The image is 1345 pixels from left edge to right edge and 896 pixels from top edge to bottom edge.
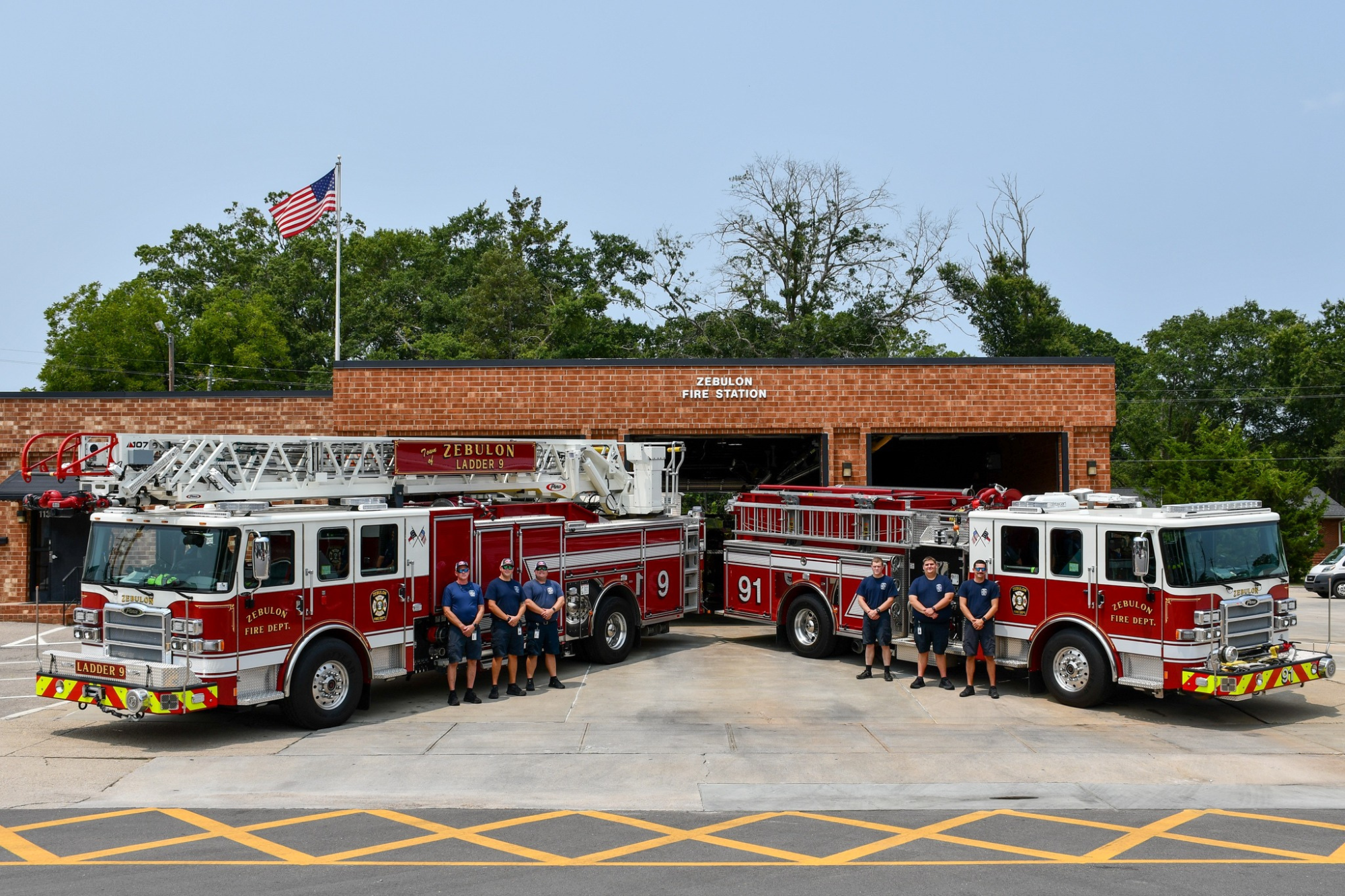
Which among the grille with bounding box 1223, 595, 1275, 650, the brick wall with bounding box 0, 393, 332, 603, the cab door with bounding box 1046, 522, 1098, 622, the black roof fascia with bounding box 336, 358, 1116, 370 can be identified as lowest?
the grille with bounding box 1223, 595, 1275, 650

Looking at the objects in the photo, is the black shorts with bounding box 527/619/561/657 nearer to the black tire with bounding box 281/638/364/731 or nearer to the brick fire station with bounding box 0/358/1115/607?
the black tire with bounding box 281/638/364/731

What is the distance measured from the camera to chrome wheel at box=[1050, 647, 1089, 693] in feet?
45.0

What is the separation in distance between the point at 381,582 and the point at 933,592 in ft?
22.6

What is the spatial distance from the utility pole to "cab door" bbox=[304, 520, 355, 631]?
3512cm

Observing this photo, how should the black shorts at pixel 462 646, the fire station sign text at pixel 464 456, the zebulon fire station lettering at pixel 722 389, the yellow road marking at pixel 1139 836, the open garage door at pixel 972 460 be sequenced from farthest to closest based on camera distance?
the open garage door at pixel 972 460
the zebulon fire station lettering at pixel 722 389
the fire station sign text at pixel 464 456
the black shorts at pixel 462 646
the yellow road marking at pixel 1139 836

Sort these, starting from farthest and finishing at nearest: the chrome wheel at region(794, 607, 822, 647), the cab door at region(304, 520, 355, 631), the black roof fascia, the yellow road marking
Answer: the black roof fascia < the chrome wheel at region(794, 607, 822, 647) < the cab door at region(304, 520, 355, 631) < the yellow road marking

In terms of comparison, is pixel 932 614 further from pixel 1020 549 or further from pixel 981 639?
pixel 1020 549

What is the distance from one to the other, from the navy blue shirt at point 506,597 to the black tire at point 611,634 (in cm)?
226

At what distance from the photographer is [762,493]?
18828mm

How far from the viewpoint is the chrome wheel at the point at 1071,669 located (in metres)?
13.7

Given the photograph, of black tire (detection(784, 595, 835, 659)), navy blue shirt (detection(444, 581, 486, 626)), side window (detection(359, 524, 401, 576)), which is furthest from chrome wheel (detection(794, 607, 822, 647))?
side window (detection(359, 524, 401, 576))

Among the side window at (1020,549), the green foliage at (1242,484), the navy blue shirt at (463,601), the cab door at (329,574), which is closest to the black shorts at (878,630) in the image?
the side window at (1020,549)

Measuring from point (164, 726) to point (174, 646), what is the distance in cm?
190

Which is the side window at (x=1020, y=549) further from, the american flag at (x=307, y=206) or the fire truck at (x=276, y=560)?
the american flag at (x=307, y=206)
